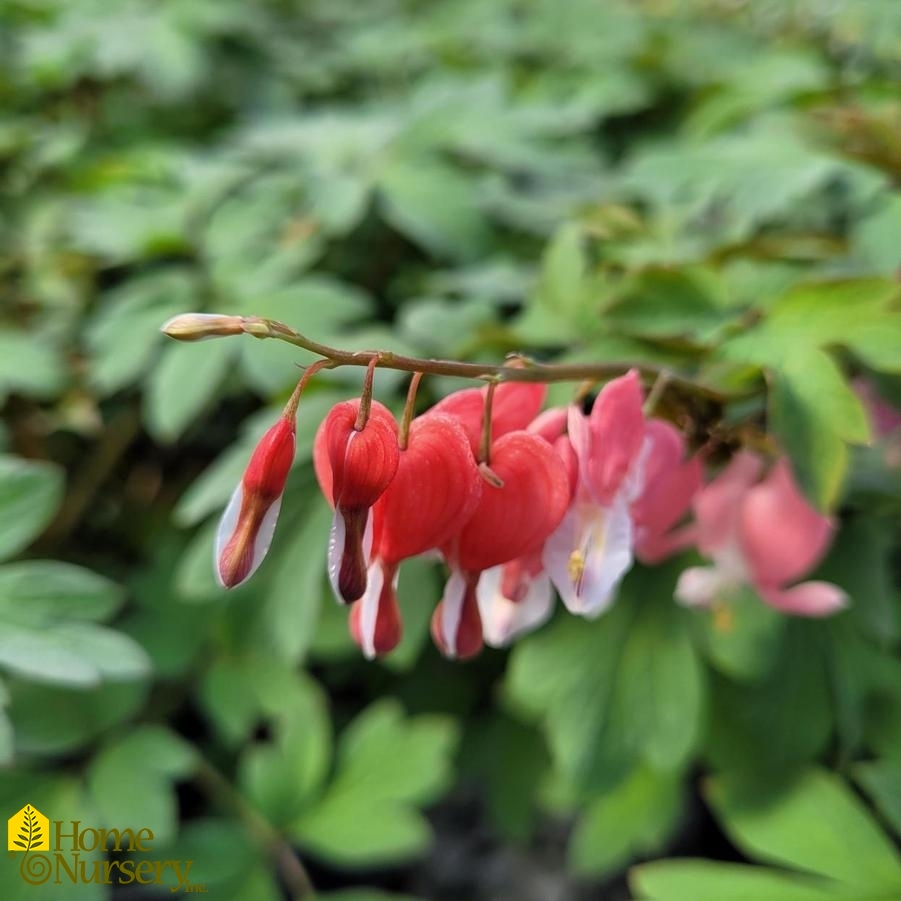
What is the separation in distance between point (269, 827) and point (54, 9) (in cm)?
171

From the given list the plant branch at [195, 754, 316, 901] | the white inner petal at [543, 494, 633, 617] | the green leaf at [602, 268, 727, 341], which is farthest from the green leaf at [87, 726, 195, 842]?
the green leaf at [602, 268, 727, 341]

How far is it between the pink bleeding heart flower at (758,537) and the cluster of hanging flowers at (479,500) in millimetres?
109

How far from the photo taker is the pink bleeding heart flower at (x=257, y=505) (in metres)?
0.51

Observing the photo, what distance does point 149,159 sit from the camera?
1.51 metres

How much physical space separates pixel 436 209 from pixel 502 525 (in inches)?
31.8

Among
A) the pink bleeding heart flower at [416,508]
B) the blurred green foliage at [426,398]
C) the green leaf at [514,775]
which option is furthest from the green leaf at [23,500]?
the green leaf at [514,775]

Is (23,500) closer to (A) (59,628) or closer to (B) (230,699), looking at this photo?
(A) (59,628)

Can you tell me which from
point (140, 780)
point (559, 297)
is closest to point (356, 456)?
point (559, 297)

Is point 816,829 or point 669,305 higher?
point 669,305

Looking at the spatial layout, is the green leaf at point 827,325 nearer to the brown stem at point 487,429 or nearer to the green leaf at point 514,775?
the brown stem at point 487,429

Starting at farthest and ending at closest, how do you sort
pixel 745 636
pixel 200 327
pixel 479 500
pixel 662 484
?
pixel 745 636 < pixel 662 484 < pixel 479 500 < pixel 200 327

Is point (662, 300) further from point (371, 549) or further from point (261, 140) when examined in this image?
point (261, 140)

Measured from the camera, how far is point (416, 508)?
0.56 meters

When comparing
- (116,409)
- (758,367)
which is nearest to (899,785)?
(758,367)
